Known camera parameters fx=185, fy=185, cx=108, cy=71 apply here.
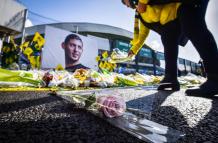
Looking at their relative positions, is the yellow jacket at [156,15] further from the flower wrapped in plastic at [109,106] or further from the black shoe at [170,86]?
the flower wrapped in plastic at [109,106]

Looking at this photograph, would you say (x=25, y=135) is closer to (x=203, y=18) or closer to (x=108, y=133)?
(x=108, y=133)

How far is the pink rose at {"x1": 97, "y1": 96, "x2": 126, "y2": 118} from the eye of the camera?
1.51 ft

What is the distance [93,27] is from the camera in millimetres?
13539

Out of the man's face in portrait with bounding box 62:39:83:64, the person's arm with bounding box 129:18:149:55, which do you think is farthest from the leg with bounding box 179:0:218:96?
the man's face in portrait with bounding box 62:39:83:64

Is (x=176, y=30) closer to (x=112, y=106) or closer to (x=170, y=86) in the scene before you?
(x=170, y=86)

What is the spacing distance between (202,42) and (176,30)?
44 centimetres

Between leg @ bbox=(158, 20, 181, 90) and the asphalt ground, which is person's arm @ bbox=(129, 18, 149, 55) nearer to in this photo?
leg @ bbox=(158, 20, 181, 90)

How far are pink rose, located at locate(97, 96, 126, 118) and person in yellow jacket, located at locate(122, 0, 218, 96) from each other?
68cm

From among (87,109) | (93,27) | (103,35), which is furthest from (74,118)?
(103,35)

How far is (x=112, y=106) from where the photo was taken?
468 mm

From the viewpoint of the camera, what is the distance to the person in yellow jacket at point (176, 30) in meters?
0.98

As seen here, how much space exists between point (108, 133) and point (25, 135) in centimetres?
14

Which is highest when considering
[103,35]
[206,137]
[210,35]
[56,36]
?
[103,35]

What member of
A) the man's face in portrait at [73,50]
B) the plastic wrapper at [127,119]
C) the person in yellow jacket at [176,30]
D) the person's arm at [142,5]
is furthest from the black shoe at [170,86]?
the man's face in portrait at [73,50]
